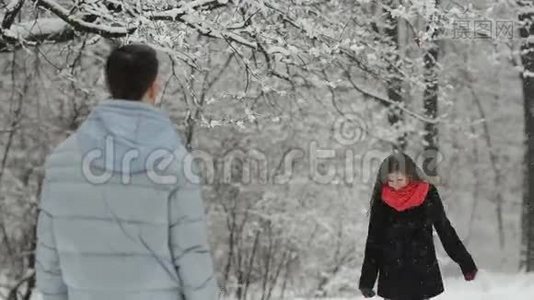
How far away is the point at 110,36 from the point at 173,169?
500 centimetres

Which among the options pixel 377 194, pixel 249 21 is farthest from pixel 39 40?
pixel 377 194

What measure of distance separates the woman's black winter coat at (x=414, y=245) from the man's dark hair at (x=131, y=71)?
2776 millimetres

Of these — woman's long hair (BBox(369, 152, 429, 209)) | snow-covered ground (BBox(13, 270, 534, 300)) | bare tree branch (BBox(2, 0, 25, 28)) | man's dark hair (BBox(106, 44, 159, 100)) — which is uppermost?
bare tree branch (BBox(2, 0, 25, 28))

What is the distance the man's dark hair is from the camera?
264cm

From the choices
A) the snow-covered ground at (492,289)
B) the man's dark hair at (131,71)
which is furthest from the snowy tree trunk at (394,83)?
the man's dark hair at (131,71)

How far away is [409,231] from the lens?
5.07 metres

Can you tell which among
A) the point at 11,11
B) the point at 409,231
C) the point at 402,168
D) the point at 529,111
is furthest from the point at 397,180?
the point at 529,111

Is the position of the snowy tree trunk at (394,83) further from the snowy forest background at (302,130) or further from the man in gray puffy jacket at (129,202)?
the man in gray puffy jacket at (129,202)

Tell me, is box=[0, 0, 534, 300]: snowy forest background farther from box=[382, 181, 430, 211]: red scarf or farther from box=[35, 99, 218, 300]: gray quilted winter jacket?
box=[35, 99, 218, 300]: gray quilted winter jacket

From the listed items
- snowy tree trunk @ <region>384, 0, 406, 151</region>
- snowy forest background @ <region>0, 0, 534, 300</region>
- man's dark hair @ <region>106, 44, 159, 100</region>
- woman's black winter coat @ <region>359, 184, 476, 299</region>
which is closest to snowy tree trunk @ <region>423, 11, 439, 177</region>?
snowy forest background @ <region>0, 0, 534, 300</region>

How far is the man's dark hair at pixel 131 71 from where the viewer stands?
2.64m

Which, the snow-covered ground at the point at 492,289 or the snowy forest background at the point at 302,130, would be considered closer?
the snow-covered ground at the point at 492,289

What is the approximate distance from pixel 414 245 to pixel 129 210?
2.85 metres

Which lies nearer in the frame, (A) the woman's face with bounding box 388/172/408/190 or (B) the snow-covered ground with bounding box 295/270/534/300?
(A) the woman's face with bounding box 388/172/408/190
